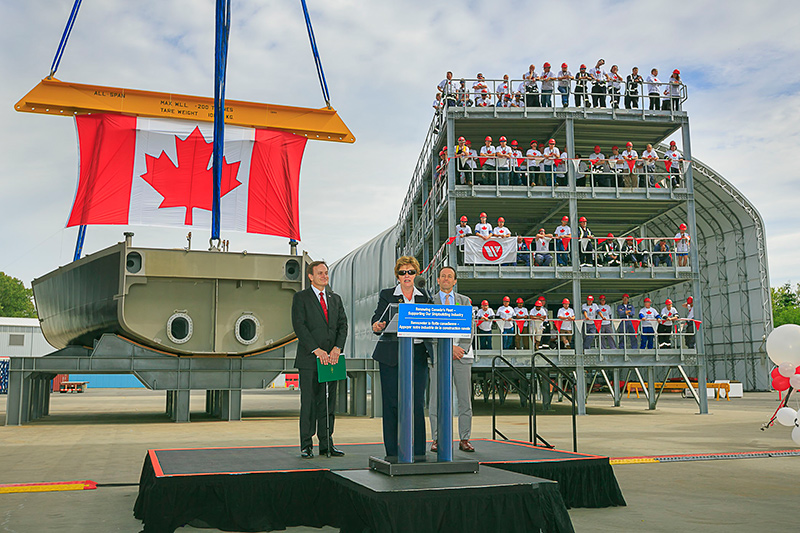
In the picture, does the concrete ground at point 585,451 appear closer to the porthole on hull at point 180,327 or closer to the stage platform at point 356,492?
the stage platform at point 356,492

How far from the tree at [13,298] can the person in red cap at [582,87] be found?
248ft

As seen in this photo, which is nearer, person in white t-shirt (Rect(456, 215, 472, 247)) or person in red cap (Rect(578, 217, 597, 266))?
person in white t-shirt (Rect(456, 215, 472, 247))

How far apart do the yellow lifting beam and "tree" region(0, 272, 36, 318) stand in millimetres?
62288

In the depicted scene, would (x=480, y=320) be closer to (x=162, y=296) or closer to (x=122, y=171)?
(x=162, y=296)

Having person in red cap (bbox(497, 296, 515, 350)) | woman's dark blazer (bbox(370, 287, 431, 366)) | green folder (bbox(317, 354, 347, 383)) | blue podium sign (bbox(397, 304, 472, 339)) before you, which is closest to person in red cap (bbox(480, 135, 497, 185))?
person in red cap (bbox(497, 296, 515, 350))

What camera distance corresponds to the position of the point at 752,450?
9.84 m

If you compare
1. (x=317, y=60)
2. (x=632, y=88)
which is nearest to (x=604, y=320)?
(x=632, y=88)

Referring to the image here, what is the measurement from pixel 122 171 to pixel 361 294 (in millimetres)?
22006

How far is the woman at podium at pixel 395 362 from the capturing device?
535 centimetres

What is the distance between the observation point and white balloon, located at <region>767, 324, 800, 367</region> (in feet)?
28.1

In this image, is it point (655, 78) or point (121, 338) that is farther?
point (655, 78)

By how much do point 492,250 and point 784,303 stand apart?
57866 mm

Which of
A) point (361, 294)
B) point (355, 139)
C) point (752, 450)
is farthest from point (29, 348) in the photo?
point (752, 450)

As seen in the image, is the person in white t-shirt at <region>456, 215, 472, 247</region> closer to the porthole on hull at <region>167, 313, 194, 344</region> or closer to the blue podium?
the porthole on hull at <region>167, 313, 194, 344</region>
